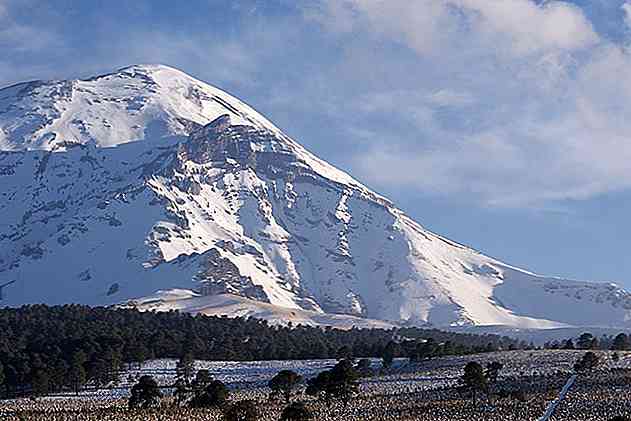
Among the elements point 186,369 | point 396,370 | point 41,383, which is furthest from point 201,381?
point 396,370

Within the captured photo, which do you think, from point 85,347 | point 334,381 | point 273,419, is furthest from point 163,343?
point 273,419

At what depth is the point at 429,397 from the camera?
128 metres

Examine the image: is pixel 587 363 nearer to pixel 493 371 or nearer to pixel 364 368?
pixel 493 371

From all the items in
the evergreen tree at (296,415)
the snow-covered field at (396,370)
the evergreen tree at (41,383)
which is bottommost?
the evergreen tree at (41,383)

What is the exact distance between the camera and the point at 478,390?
419 ft

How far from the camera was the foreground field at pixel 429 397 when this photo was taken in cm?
10956

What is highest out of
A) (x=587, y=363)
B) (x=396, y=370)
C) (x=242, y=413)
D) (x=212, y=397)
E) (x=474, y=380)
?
(x=587, y=363)

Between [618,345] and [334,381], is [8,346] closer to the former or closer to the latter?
[334,381]

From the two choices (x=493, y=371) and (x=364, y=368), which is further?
(x=364, y=368)

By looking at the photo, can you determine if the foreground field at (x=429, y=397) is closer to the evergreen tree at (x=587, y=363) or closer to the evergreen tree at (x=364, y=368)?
the evergreen tree at (x=587, y=363)

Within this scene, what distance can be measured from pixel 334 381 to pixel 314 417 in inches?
719

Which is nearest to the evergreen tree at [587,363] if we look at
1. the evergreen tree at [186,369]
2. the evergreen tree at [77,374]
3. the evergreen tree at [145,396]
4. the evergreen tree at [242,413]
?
the evergreen tree at [145,396]

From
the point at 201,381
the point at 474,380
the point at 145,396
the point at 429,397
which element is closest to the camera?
the point at 474,380

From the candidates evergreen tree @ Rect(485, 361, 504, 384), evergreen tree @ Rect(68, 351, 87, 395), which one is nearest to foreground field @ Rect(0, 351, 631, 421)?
evergreen tree @ Rect(485, 361, 504, 384)
